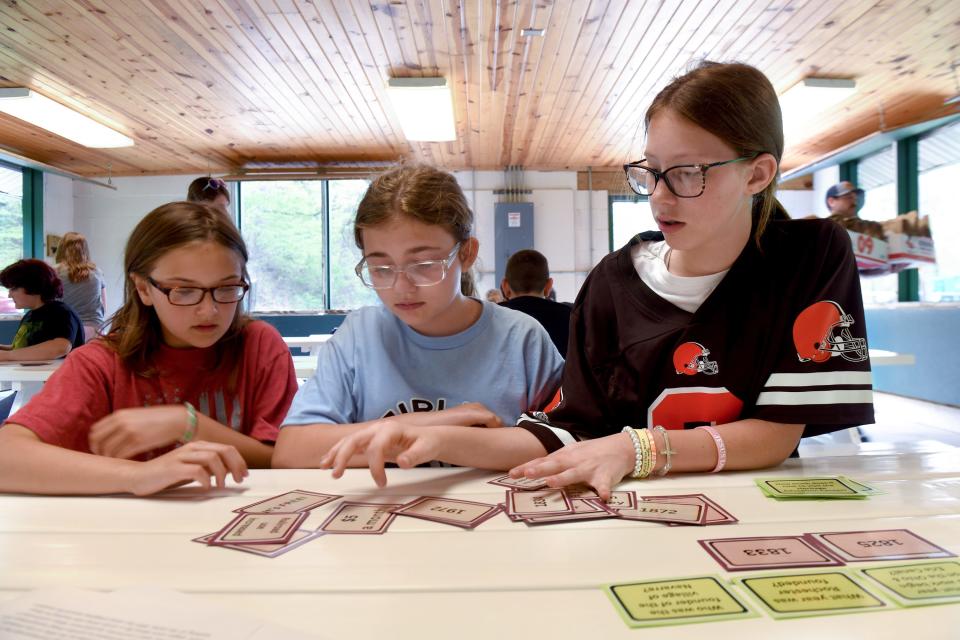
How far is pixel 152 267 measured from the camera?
1.36m

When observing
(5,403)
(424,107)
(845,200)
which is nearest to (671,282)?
(5,403)

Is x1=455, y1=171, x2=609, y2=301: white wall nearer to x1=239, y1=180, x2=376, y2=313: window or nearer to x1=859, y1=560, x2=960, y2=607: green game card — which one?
x1=239, y1=180, x2=376, y2=313: window

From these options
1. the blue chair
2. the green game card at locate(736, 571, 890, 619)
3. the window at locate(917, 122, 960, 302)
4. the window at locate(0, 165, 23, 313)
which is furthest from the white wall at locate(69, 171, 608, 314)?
the green game card at locate(736, 571, 890, 619)

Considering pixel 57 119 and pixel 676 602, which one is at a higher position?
pixel 57 119

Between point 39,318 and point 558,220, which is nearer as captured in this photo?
point 39,318

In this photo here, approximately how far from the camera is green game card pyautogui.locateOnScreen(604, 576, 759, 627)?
1.78 ft

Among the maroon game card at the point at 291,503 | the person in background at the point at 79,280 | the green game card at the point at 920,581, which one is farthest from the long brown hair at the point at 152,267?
the person in background at the point at 79,280

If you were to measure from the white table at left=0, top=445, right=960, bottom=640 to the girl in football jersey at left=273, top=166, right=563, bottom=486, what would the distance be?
338 mm

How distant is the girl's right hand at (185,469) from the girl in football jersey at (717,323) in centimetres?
50

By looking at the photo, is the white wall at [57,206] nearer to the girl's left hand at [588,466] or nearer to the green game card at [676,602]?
the girl's left hand at [588,466]

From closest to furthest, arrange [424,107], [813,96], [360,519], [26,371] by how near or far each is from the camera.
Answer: [360,519] → [26,371] → [813,96] → [424,107]

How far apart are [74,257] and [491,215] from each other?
4.98 metres

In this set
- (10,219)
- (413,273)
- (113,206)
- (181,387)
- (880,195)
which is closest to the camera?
(413,273)

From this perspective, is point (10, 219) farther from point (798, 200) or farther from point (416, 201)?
point (798, 200)
